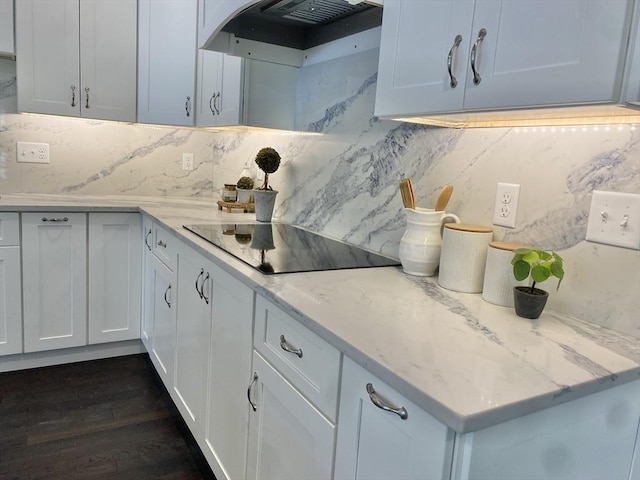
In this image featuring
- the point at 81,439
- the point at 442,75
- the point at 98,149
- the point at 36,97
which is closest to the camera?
the point at 442,75

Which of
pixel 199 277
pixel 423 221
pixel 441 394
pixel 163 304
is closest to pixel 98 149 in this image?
pixel 163 304

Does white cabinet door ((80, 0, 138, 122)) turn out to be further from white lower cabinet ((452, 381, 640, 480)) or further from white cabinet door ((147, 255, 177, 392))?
white lower cabinet ((452, 381, 640, 480))

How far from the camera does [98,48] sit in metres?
2.82

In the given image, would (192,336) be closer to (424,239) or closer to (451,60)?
(424,239)

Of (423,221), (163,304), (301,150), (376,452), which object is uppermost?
(301,150)

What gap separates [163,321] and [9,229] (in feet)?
3.02

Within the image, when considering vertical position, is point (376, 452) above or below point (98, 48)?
below

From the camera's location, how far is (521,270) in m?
1.10

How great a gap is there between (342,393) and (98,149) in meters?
2.75

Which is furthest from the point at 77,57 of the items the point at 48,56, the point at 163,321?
the point at 163,321

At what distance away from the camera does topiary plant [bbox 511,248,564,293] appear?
107 cm

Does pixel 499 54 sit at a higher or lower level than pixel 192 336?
higher

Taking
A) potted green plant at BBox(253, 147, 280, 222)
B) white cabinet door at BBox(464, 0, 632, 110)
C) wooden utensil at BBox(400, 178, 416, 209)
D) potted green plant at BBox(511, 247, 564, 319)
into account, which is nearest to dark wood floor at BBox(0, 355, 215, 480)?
potted green plant at BBox(253, 147, 280, 222)

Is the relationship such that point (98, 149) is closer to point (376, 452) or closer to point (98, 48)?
point (98, 48)
